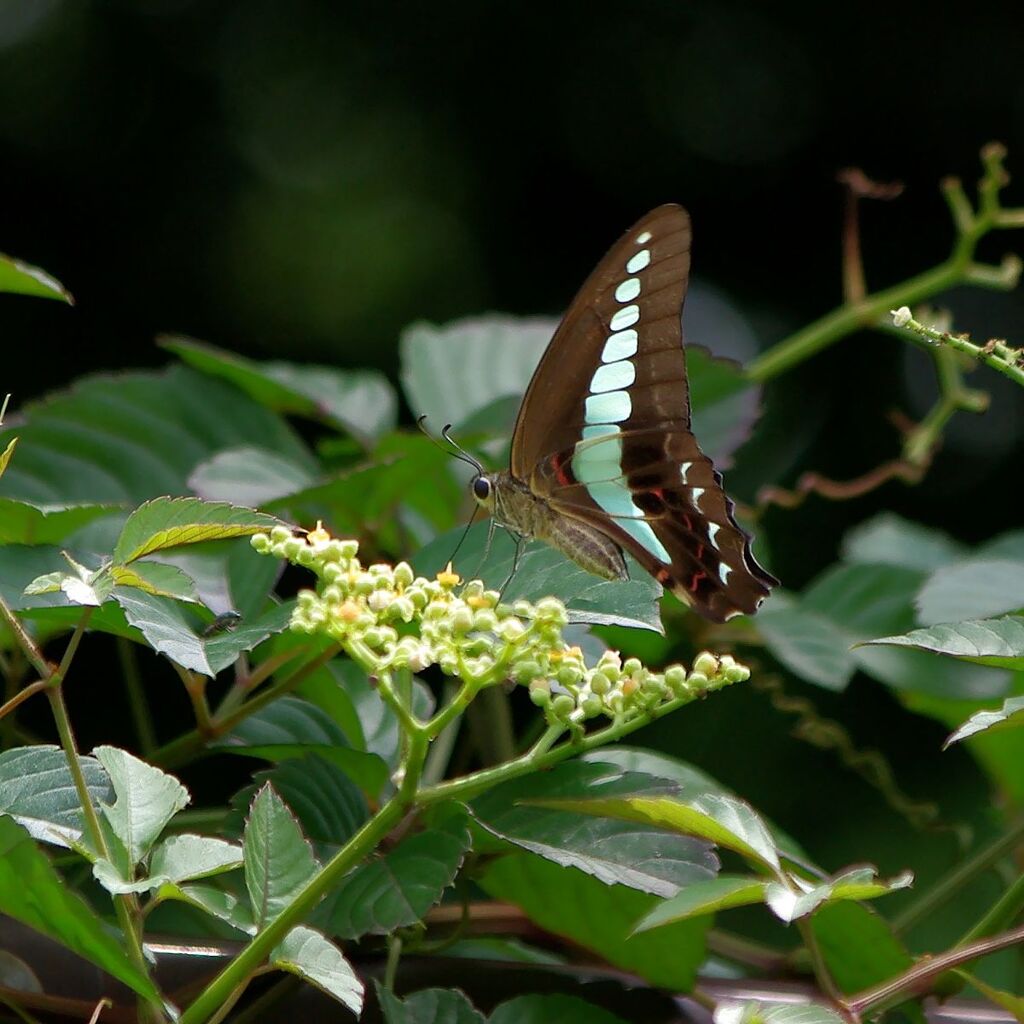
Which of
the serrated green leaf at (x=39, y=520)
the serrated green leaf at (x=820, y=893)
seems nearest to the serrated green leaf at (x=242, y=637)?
the serrated green leaf at (x=39, y=520)

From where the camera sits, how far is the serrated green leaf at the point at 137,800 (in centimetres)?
50

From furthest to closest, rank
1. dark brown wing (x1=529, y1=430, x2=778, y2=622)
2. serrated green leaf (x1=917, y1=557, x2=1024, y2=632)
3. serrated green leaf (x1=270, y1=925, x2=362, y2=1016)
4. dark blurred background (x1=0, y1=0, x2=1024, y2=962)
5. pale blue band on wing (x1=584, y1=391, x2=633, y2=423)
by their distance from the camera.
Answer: dark blurred background (x1=0, y1=0, x2=1024, y2=962), pale blue band on wing (x1=584, y1=391, x2=633, y2=423), dark brown wing (x1=529, y1=430, x2=778, y2=622), serrated green leaf (x1=917, y1=557, x2=1024, y2=632), serrated green leaf (x1=270, y1=925, x2=362, y2=1016)

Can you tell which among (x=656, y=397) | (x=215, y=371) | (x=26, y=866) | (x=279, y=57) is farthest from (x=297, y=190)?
(x=26, y=866)

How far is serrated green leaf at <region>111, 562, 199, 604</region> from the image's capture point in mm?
506

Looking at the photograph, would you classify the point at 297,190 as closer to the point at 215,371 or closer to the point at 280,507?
the point at 215,371

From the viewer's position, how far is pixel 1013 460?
2439mm

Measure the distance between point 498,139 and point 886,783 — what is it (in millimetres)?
2077

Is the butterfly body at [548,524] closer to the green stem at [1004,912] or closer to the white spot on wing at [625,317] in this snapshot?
the white spot on wing at [625,317]

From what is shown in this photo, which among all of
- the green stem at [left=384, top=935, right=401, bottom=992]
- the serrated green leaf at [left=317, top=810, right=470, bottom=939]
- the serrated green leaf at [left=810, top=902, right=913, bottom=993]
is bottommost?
the serrated green leaf at [left=810, top=902, right=913, bottom=993]

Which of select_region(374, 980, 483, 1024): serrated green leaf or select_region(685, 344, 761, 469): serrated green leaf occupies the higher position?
select_region(685, 344, 761, 469): serrated green leaf

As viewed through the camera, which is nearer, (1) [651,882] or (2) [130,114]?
(1) [651,882]

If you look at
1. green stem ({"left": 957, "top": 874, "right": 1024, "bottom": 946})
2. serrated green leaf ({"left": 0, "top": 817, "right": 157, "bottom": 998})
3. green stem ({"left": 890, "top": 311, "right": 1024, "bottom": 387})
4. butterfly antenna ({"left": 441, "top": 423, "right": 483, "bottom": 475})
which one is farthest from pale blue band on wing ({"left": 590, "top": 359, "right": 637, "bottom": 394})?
serrated green leaf ({"left": 0, "top": 817, "right": 157, "bottom": 998})

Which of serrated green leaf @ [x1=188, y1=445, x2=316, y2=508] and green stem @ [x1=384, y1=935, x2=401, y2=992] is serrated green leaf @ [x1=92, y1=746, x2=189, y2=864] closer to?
green stem @ [x1=384, y1=935, x2=401, y2=992]

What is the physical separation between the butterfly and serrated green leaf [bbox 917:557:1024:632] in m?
0.11
